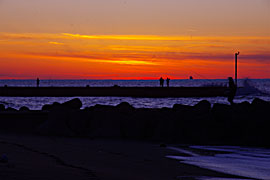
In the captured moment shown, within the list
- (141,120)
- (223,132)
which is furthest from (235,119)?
(141,120)

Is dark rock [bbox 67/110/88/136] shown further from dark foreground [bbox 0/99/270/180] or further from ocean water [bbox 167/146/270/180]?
ocean water [bbox 167/146/270/180]

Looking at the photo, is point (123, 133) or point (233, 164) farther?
point (123, 133)

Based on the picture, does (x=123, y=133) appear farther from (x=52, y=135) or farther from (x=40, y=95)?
(x=40, y=95)

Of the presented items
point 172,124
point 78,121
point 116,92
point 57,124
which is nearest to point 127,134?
point 172,124

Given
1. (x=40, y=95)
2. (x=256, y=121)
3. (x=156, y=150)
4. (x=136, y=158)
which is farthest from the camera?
(x=40, y=95)

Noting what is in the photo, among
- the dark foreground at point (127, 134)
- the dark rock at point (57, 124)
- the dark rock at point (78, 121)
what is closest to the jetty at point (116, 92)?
the dark foreground at point (127, 134)

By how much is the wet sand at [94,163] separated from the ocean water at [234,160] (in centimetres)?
33

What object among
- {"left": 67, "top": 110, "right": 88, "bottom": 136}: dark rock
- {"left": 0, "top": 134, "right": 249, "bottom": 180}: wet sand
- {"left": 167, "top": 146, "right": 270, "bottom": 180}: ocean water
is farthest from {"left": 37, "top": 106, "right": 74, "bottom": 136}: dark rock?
{"left": 167, "top": 146, "right": 270, "bottom": 180}: ocean water

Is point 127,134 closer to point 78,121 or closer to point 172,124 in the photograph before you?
point 172,124

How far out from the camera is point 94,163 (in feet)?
26.0

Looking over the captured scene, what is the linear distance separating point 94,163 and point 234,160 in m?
2.76

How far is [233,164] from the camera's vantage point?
838cm

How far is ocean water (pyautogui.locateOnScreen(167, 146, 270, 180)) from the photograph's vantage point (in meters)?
7.56

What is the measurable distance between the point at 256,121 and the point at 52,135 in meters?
5.54
